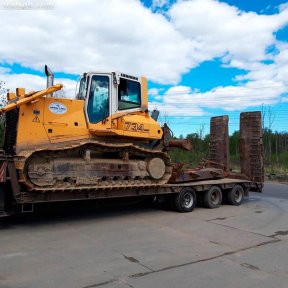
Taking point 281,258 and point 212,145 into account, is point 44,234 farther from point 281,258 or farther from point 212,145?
point 212,145

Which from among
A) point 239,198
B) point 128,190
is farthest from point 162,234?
point 239,198

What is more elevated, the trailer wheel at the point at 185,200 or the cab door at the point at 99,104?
the cab door at the point at 99,104

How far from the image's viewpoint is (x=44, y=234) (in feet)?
27.8

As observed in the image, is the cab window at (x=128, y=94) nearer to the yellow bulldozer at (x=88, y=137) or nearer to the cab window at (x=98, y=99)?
the yellow bulldozer at (x=88, y=137)

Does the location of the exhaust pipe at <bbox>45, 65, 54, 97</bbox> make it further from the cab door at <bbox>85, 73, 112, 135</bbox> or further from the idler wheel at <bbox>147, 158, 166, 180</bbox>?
the idler wheel at <bbox>147, 158, 166, 180</bbox>

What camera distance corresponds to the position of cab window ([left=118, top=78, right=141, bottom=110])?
35.8ft

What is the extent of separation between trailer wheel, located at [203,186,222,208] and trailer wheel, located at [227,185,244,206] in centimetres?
56

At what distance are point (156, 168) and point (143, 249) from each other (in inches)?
153

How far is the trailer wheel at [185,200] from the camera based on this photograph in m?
11.7

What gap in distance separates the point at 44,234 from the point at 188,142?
596 cm

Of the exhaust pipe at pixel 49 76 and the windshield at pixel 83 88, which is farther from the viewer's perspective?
the windshield at pixel 83 88

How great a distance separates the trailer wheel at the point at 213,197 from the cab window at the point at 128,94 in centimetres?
365

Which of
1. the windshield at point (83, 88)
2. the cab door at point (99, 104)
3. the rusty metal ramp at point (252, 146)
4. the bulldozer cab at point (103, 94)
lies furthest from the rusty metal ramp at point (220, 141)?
the windshield at point (83, 88)

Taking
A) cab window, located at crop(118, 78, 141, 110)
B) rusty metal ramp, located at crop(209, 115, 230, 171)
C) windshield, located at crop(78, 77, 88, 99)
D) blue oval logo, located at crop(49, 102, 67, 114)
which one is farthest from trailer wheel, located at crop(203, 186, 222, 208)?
blue oval logo, located at crop(49, 102, 67, 114)
